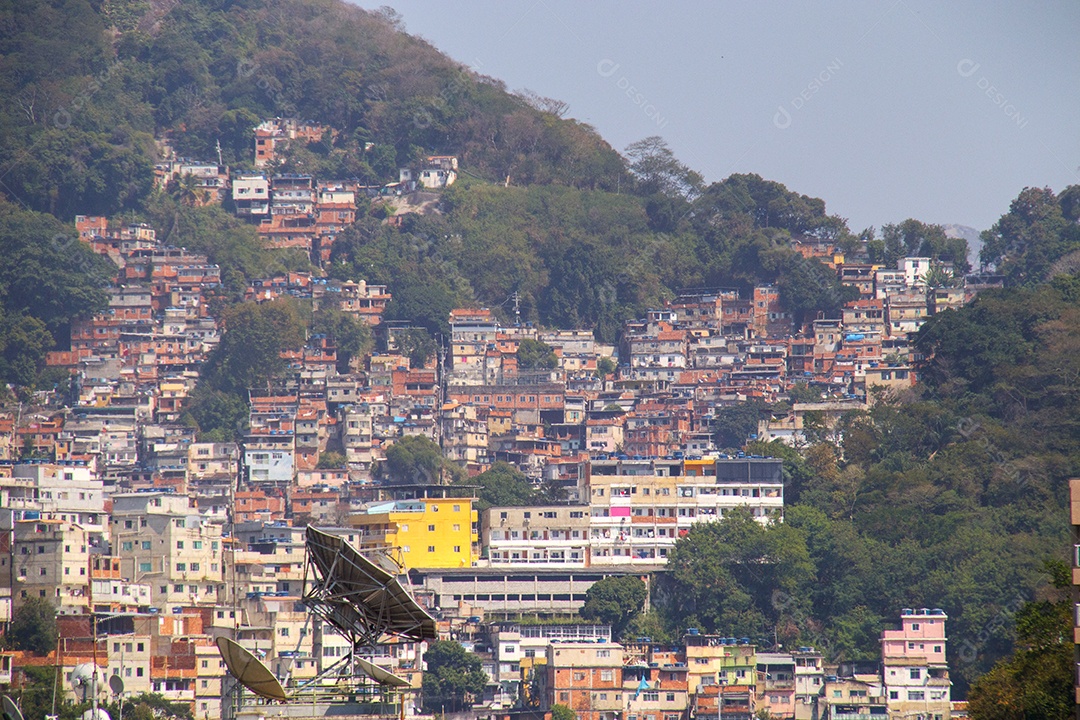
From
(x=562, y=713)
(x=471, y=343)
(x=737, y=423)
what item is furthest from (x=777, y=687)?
(x=471, y=343)

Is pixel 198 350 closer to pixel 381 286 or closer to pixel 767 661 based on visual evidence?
pixel 381 286

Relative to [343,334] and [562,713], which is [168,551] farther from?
[343,334]

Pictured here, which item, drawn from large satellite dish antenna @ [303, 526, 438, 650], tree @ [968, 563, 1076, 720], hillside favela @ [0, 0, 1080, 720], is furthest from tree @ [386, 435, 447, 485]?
large satellite dish antenna @ [303, 526, 438, 650]

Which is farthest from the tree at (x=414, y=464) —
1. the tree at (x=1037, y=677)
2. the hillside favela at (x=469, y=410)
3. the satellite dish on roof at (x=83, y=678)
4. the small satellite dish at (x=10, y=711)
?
the small satellite dish at (x=10, y=711)

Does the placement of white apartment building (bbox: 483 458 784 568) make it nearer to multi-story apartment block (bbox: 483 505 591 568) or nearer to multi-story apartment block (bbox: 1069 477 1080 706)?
multi-story apartment block (bbox: 483 505 591 568)

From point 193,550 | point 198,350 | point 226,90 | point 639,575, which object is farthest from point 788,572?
point 226,90

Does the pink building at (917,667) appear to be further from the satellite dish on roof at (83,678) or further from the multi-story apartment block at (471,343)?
the multi-story apartment block at (471,343)
